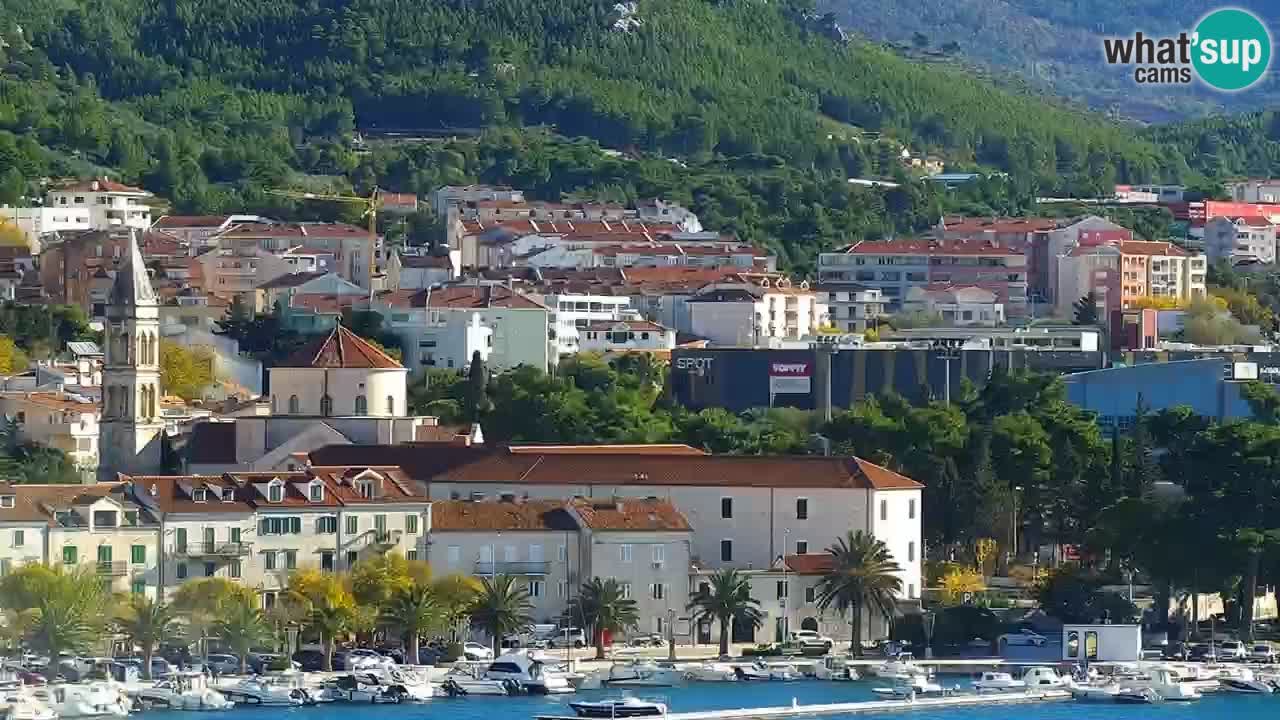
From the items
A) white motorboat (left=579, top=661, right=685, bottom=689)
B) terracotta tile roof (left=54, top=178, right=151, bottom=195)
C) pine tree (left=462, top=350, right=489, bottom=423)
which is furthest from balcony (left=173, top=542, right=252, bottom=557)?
terracotta tile roof (left=54, top=178, right=151, bottom=195)

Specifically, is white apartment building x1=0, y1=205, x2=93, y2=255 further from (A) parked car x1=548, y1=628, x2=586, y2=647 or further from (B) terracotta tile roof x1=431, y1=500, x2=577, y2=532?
(A) parked car x1=548, y1=628, x2=586, y2=647

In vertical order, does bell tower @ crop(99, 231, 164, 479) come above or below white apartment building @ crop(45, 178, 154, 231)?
below

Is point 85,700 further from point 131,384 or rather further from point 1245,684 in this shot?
point 131,384

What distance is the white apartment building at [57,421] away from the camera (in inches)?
3465

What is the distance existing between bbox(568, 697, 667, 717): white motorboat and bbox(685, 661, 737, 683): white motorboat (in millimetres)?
4998

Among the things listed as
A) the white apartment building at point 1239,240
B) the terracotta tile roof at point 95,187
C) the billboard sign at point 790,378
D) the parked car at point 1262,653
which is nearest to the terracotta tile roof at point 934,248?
the white apartment building at point 1239,240

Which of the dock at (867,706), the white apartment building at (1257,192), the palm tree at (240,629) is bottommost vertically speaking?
the dock at (867,706)

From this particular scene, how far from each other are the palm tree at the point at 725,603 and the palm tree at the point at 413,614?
→ 191 inches

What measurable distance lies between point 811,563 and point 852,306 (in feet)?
171

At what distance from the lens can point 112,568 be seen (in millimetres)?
67938

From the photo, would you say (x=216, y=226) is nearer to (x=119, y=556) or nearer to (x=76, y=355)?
(x=76, y=355)

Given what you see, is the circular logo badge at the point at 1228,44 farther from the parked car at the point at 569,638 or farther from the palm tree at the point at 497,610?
the palm tree at the point at 497,610

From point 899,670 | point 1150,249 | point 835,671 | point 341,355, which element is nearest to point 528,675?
point 835,671

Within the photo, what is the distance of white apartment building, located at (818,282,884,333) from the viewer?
405 ft
